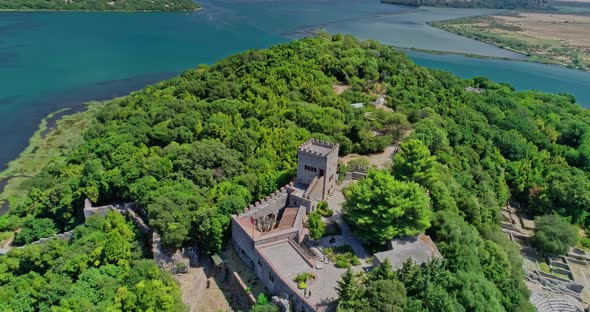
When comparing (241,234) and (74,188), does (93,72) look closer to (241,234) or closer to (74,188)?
(74,188)

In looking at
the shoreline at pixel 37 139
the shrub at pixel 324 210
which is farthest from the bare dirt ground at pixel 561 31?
the shrub at pixel 324 210

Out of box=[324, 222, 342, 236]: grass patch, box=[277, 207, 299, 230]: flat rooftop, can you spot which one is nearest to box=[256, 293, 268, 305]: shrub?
box=[277, 207, 299, 230]: flat rooftop

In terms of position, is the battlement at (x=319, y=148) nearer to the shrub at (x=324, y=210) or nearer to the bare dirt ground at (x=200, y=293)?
the shrub at (x=324, y=210)

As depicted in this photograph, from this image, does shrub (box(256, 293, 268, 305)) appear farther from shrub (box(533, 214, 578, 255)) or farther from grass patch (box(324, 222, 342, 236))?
shrub (box(533, 214, 578, 255))

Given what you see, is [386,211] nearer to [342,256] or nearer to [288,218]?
[342,256]

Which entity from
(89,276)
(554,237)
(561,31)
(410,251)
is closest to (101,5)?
(89,276)

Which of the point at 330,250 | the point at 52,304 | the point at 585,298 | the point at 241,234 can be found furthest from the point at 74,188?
the point at 585,298
